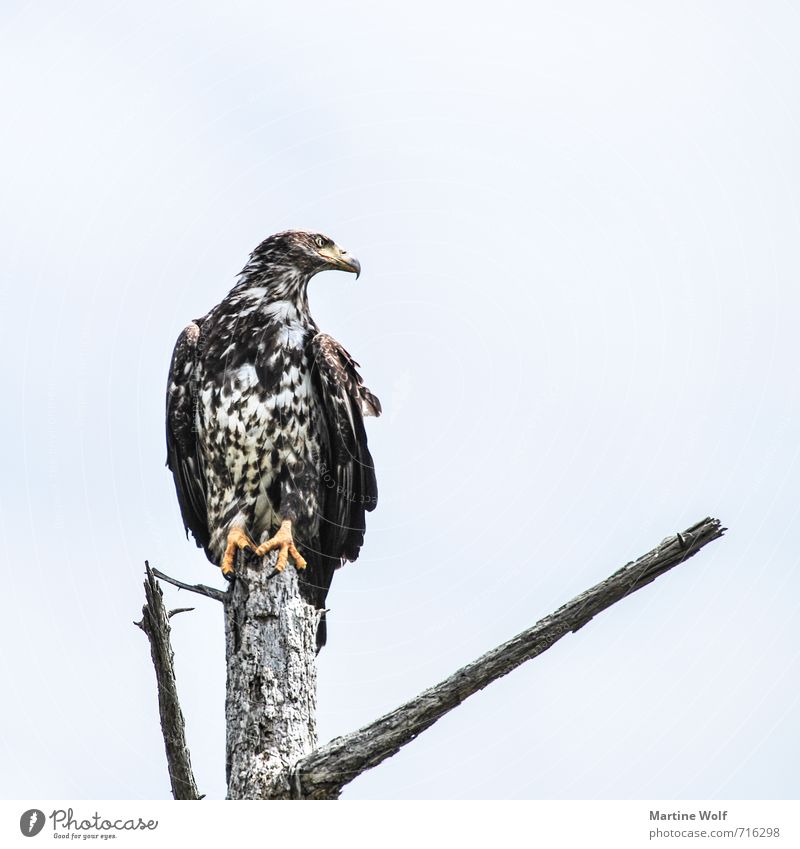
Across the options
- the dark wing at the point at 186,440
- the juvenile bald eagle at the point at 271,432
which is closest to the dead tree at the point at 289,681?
the juvenile bald eagle at the point at 271,432

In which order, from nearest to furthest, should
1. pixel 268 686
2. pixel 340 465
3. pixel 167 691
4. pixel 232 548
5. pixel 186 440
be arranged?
pixel 167 691, pixel 268 686, pixel 232 548, pixel 340 465, pixel 186 440

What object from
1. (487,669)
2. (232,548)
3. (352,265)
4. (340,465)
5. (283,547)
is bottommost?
(487,669)

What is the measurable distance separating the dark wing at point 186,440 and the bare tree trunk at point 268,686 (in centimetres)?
204

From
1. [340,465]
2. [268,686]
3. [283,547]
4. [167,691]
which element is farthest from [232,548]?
[167,691]

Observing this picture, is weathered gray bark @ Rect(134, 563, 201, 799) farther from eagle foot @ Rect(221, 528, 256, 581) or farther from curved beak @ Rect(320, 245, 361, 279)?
curved beak @ Rect(320, 245, 361, 279)

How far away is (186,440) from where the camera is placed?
29.4ft

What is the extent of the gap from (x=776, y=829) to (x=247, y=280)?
5.63m

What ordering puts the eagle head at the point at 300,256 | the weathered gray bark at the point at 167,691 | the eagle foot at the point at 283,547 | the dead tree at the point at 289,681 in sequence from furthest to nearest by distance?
1. the eagle head at the point at 300,256
2. the eagle foot at the point at 283,547
3. the weathered gray bark at the point at 167,691
4. the dead tree at the point at 289,681

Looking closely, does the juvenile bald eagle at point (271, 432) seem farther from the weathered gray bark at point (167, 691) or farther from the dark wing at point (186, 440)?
the weathered gray bark at point (167, 691)

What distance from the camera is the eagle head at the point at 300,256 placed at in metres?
9.25

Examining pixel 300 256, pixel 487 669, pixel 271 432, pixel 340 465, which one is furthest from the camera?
pixel 300 256

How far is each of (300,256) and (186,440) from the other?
173cm

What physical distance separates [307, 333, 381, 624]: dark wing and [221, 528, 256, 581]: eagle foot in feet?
2.59

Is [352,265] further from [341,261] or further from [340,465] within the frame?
[340,465]
